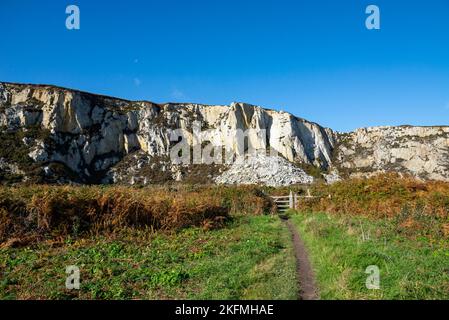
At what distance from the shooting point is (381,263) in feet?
26.4

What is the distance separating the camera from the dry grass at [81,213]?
35.8 ft

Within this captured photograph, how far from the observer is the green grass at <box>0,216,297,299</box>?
677 cm

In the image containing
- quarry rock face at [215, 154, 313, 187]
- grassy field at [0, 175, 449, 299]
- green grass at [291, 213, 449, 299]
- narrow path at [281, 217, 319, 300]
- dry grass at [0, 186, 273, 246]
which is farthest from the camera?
quarry rock face at [215, 154, 313, 187]

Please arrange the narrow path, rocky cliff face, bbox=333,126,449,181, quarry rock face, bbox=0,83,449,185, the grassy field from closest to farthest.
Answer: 1. the narrow path
2. the grassy field
3. quarry rock face, bbox=0,83,449,185
4. rocky cliff face, bbox=333,126,449,181

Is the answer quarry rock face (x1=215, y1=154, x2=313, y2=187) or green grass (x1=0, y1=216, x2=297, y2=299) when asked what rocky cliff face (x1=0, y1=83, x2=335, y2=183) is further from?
green grass (x1=0, y1=216, x2=297, y2=299)

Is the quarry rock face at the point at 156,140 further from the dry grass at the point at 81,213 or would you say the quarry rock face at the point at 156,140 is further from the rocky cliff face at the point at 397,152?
the dry grass at the point at 81,213

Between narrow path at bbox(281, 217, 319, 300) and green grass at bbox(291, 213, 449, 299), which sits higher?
green grass at bbox(291, 213, 449, 299)

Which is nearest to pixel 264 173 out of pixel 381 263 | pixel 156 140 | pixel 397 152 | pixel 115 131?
pixel 156 140

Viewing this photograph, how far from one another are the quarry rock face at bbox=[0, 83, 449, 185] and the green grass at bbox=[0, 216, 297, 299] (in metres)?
52.8

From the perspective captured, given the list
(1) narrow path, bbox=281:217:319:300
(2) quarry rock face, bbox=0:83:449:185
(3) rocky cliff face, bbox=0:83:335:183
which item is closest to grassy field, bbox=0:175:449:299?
(1) narrow path, bbox=281:217:319:300

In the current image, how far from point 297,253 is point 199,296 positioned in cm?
473

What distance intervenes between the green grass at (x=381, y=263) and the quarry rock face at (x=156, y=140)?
2174 inches

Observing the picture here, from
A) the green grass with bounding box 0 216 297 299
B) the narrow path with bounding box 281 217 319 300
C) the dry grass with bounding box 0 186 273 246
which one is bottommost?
the narrow path with bounding box 281 217 319 300
